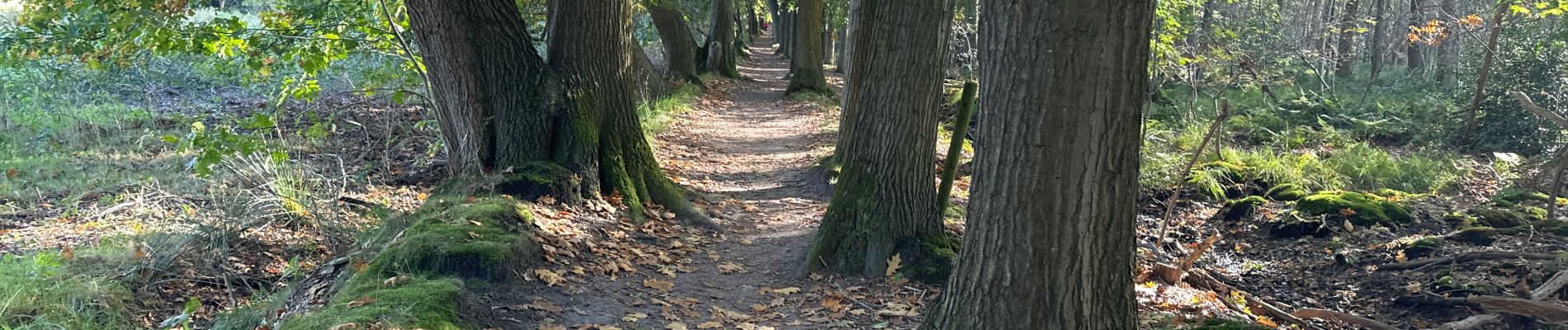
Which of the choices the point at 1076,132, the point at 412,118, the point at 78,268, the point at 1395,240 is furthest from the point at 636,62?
the point at 1076,132

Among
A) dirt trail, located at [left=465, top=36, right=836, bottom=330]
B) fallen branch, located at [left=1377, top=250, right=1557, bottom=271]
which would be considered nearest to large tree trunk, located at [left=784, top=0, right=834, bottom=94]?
dirt trail, located at [left=465, top=36, right=836, bottom=330]

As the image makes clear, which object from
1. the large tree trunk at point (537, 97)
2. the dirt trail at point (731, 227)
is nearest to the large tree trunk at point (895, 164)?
the dirt trail at point (731, 227)

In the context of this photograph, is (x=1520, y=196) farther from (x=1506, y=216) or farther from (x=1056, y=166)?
(x=1056, y=166)

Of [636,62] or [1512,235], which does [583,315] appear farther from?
[636,62]

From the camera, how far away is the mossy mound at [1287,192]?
989 centimetres

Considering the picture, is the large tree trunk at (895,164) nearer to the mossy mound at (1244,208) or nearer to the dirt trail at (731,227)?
the dirt trail at (731,227)

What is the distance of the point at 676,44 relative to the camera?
20062 millimetres

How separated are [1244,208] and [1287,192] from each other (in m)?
0.80

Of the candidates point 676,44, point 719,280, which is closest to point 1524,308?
point 719,280

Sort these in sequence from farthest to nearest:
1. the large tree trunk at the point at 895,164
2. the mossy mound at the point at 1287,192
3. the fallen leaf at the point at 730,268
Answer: the mossy mound at the point at 1287,192
the fallen leaf at the point at 730,268
the large tree trunk at the point at 895,164

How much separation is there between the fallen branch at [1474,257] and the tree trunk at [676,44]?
14390 millimetres

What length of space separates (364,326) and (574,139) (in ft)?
11.1

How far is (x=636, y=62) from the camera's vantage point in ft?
52.6

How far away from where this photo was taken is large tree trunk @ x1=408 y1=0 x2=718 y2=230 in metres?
6.92
